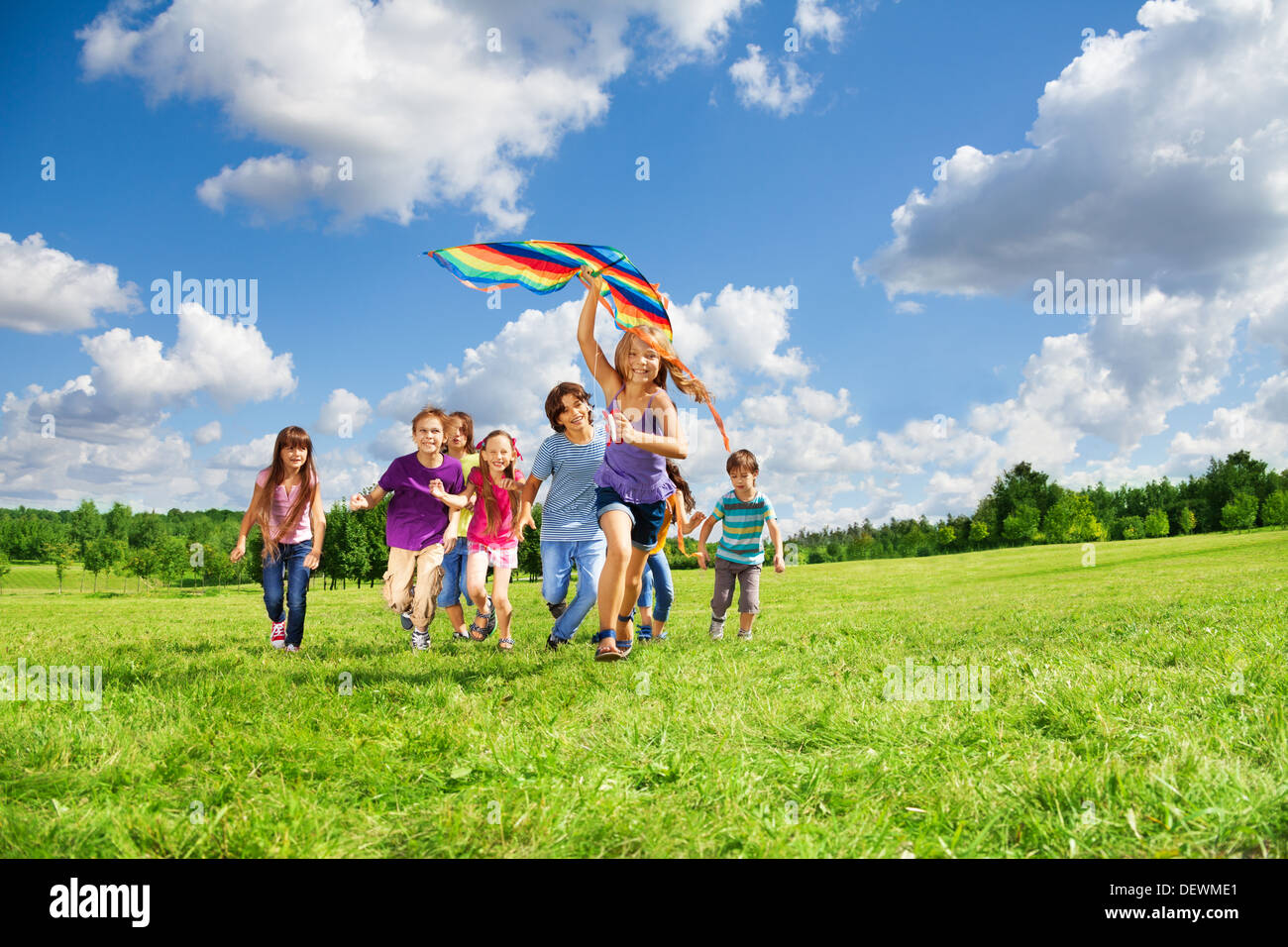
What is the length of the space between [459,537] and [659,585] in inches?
99.2

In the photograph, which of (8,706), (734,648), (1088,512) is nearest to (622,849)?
(8,706)

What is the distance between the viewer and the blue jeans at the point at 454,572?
902 centimetres

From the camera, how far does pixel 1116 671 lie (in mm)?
5164

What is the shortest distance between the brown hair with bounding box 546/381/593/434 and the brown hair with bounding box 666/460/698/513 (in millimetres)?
1527

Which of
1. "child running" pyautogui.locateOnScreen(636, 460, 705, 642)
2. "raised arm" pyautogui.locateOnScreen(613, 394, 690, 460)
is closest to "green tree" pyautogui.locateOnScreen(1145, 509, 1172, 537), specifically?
"child running" pyautogui.locateOnScreen(636, 460, 705, 642)

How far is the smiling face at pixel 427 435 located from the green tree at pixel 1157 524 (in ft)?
301

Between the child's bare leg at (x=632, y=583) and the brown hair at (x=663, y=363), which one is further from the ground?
the brown hair at (x=663, y=363)

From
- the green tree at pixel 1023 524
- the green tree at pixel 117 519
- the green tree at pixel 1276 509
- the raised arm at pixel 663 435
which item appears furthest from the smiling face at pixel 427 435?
the green tree at pixel 117 519

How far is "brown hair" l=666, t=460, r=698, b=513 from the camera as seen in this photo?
881 cm

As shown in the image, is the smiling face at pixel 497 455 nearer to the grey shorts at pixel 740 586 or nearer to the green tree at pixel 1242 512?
the grey shorts at pixel 740 586

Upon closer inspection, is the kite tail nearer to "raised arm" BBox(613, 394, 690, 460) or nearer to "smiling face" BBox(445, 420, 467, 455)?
"raised arm" BBox(613, 394, 690, 460)

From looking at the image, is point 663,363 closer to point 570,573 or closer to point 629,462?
point 629,462

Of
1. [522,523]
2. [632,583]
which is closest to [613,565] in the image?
[632,583]
